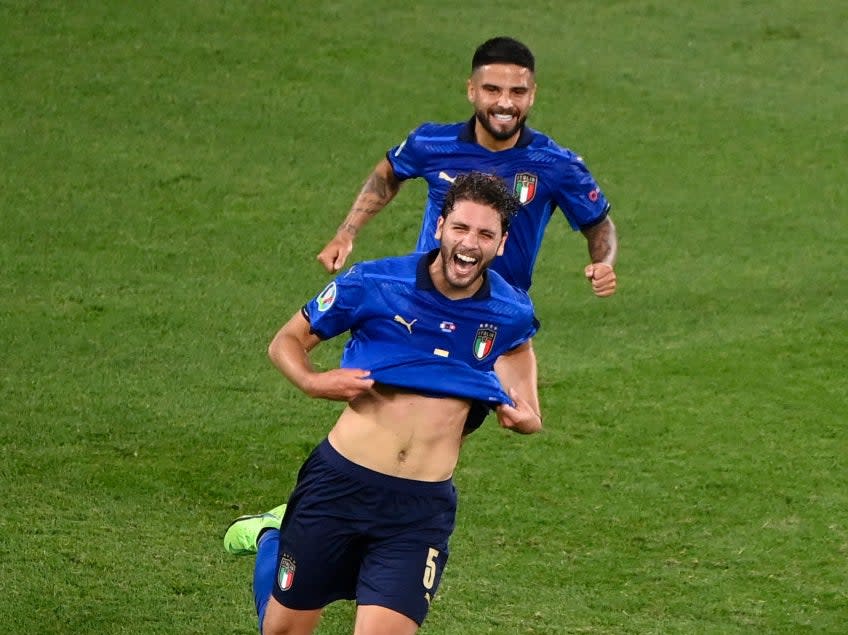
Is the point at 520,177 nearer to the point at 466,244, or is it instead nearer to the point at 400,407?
the point at 466,244

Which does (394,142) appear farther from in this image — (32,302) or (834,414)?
(834,414)

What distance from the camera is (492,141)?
7125mm

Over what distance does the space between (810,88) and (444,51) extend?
3.28 meters

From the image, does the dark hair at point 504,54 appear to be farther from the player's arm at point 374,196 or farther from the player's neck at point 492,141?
the player's arm at point 374,196

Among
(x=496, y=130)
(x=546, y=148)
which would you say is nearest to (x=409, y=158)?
(x=496, y=130)

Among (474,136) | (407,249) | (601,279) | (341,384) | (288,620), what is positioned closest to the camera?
(341,384)

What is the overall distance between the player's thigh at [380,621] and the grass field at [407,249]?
1420 millimetres

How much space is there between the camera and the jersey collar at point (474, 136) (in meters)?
7.13

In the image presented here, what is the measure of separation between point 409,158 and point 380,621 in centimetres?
251

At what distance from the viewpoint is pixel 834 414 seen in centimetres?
946

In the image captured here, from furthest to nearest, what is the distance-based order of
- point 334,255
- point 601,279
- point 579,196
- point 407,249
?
point 407,249, point 579,196, point 334,255, point 601,279

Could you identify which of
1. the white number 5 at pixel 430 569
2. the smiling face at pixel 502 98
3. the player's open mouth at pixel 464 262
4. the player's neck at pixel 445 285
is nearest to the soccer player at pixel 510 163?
the smiling face at pixel 502 98

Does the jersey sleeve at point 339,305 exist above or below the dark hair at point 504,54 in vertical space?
below

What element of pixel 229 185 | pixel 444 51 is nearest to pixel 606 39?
pixel 444 51
